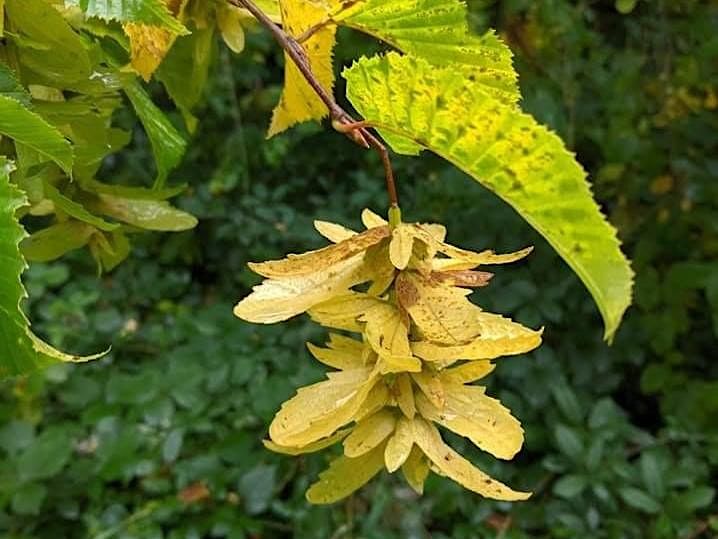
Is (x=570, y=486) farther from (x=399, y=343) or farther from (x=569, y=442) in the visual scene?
(x=399, y=343)

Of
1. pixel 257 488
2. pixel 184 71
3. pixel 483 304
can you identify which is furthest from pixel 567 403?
pixel 184 71

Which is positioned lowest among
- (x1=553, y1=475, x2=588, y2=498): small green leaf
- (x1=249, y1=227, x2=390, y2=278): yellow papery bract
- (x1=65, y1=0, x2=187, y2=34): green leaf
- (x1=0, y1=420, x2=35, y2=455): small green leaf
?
(x1=553, y1=475, x2=588, y2=498): small green leaf

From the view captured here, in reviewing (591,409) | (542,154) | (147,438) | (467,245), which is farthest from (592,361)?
(542,154)

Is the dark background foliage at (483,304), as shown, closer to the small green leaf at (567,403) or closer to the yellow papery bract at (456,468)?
the small green leaf at (567,403)

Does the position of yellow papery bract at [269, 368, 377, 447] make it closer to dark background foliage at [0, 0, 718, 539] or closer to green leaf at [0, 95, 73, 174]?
green leaf at [0, 95, 73, 174]

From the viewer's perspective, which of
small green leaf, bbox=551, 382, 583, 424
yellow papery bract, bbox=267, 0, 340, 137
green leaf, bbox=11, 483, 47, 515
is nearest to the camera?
yellow papery bract, bbox=267, 0, 340, 137

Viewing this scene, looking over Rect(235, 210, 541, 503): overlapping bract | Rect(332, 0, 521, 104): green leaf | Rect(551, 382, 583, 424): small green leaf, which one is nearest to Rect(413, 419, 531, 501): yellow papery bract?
Rect(235, 210, 541, 503): overlapping bract
